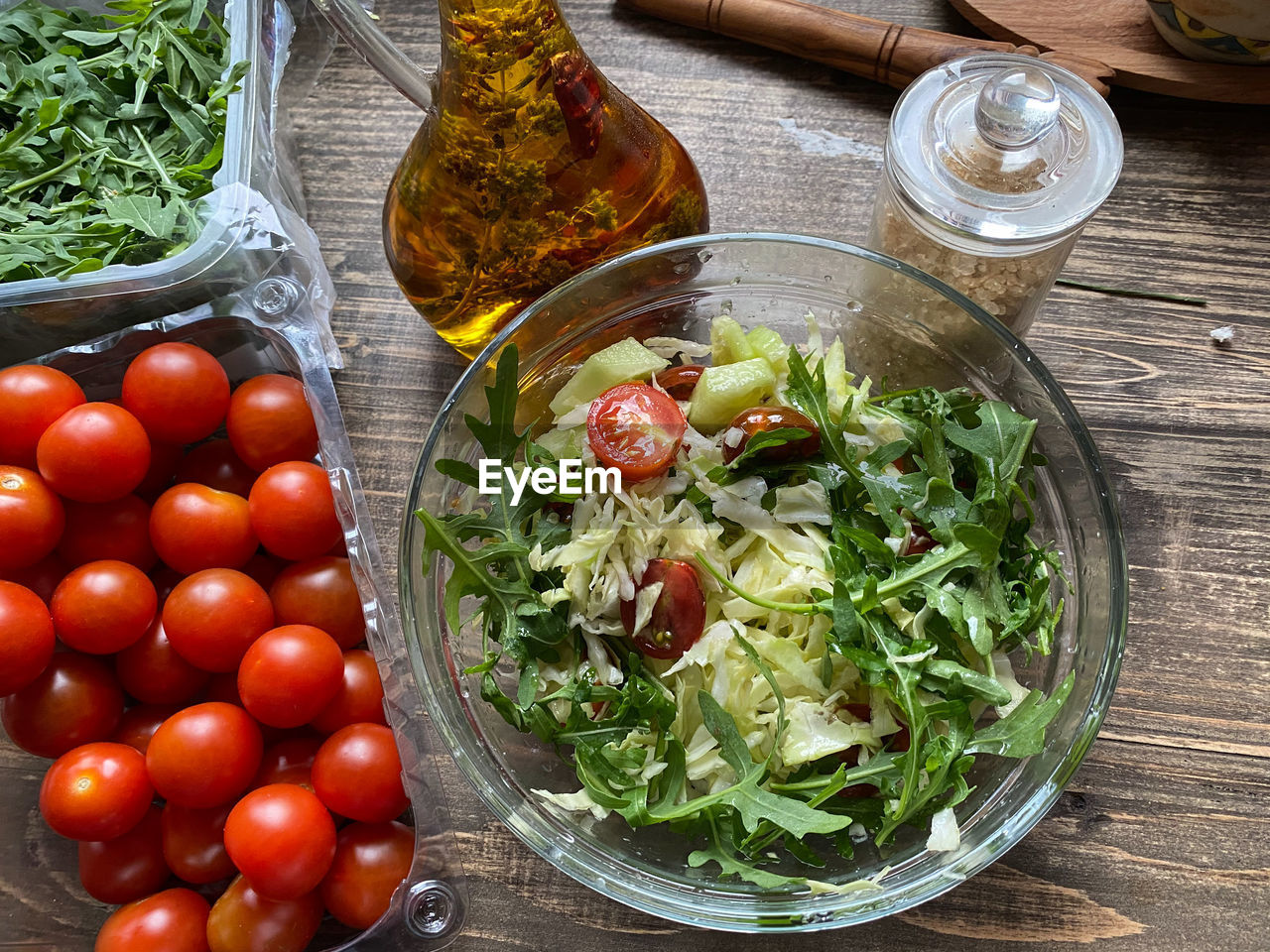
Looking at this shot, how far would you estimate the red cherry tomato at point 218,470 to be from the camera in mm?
1311

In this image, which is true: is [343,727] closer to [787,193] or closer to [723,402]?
[723,402]

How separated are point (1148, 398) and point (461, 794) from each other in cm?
101

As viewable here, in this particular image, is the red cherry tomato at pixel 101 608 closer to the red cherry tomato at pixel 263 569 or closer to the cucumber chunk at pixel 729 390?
the red cherry tomato at pixel 263 569

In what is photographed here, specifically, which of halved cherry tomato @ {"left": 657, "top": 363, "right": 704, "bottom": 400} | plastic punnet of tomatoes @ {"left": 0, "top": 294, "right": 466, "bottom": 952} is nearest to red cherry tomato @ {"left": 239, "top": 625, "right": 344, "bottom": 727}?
plastic punnet of tomatoes @ {"left": 0, "top": 294, "right": 466, "bottom": 952}

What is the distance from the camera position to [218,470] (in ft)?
4.31

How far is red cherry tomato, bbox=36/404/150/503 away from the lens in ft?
3.84

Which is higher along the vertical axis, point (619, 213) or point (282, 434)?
point (619, 213)

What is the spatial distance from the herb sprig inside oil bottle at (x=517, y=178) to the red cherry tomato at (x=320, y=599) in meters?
0.35

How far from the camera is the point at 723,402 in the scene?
1.12m

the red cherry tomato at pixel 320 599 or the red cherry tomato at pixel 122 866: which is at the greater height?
the red cherry tomato at pixel 320 599

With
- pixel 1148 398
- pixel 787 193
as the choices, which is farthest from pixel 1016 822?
pixel 787 193

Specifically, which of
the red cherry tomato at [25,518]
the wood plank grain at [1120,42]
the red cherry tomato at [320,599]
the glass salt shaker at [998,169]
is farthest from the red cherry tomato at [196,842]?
the wood plank grain at [1120,42]

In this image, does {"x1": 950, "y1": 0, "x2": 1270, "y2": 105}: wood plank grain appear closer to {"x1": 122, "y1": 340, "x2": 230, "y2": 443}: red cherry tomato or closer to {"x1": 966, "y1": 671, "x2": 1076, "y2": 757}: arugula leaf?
{"x1": 966, "y1": 671, "x2": 1076, "y2": 757}: arugula leaf

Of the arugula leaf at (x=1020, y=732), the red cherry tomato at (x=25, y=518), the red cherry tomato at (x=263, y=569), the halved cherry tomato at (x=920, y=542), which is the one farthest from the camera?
the red cherry tomato at (x=263, y=569)
